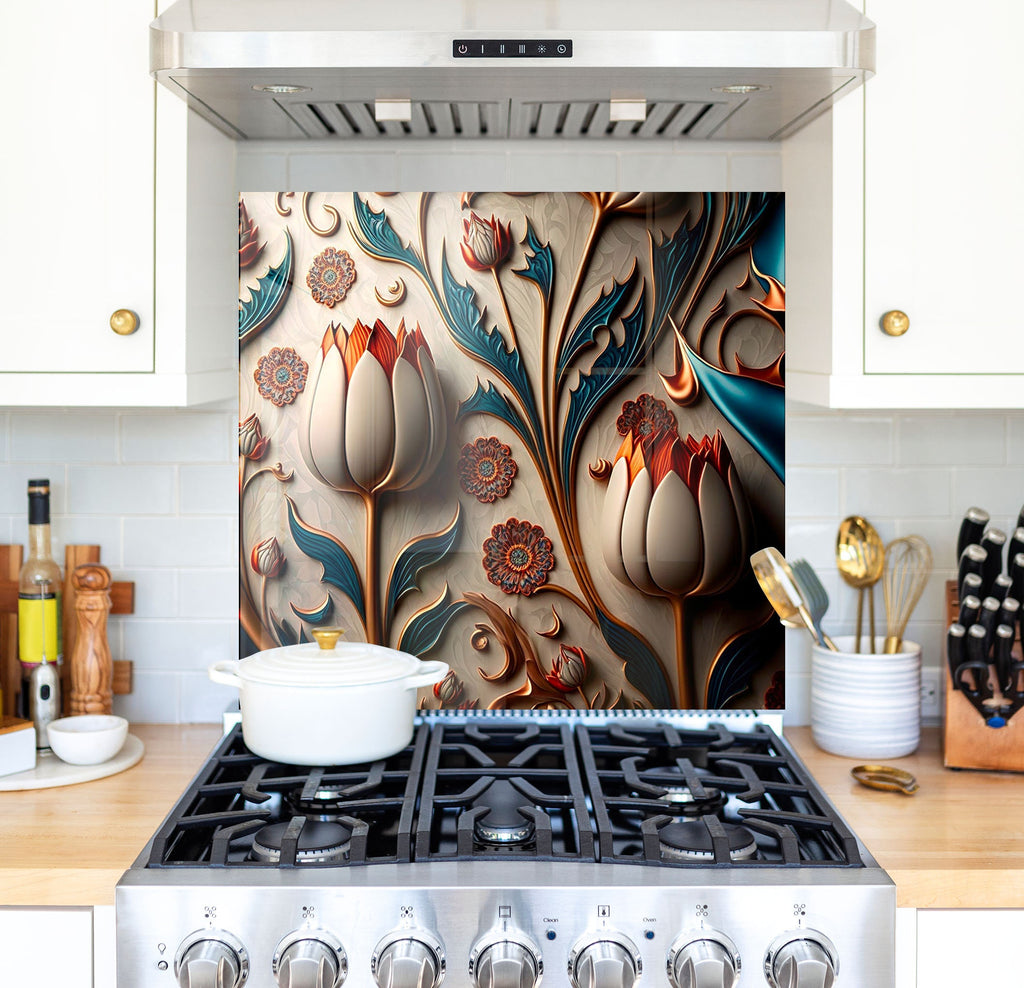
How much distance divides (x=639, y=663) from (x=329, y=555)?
604 millimetres

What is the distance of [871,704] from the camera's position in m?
1.90

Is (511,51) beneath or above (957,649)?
above

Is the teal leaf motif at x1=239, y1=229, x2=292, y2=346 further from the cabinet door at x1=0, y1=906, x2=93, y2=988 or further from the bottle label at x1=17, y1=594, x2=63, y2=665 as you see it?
the cabinet door at x1=0, y1=906, x2=93, y2=988

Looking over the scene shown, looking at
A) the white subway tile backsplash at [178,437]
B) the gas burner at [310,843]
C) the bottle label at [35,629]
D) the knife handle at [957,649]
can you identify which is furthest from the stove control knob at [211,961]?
the knife handle at [957,649]

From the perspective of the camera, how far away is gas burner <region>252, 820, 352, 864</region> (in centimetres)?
148

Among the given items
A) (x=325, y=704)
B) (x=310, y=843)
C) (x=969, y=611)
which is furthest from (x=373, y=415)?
(x=969, y=611)

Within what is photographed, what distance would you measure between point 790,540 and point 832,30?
36.8 inches

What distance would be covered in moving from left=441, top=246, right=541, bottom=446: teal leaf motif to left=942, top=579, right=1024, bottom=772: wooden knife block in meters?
0.86

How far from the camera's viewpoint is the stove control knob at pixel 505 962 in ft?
4.51

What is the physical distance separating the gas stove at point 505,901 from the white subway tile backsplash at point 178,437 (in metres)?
0.74

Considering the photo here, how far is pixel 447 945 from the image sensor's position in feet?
4.61

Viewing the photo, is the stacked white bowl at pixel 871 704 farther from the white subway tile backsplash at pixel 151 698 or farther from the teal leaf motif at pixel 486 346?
the white subway tile backsplash at pixel 151 698

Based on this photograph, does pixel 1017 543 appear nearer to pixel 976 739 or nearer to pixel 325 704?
pixel 976 739

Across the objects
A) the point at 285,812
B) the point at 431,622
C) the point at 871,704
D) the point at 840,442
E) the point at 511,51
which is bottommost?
the point at 285,812
